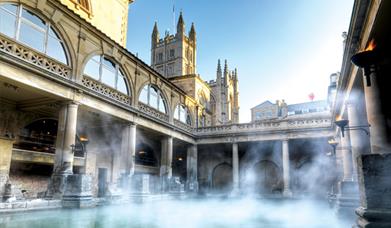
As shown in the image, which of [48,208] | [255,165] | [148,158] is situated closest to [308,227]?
[48,208]

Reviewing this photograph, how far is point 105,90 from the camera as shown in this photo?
52.9ft

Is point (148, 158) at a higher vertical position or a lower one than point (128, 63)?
lower

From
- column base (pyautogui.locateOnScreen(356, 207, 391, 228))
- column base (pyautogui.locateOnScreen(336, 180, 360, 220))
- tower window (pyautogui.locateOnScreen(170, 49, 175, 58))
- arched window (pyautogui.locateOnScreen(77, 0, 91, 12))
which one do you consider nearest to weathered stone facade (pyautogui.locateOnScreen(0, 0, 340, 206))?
arched window (pyautogui.locateOnScreen(77, 0, 91, 12))

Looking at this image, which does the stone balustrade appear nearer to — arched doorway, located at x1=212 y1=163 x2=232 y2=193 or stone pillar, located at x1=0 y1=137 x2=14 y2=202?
arched doorway, located at x1=212 y1=163 x2=232 y2=193

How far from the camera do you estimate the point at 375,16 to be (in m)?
6.45

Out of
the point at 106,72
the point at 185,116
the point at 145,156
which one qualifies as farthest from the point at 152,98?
the point at 145,156

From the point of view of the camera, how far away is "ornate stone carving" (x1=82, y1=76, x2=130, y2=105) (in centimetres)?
1486

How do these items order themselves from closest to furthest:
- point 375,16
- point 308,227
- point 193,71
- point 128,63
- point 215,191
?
point 375,16
point 308,227
point 128,63
point 215,191
point 193,71

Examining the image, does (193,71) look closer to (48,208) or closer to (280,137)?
(280,137)

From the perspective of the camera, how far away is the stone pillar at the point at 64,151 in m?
12.1

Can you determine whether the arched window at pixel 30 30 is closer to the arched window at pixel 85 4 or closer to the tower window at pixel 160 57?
the arched window at pixel 85 4

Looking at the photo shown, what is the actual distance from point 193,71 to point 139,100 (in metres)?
43.4

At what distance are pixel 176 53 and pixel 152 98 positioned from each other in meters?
39.4

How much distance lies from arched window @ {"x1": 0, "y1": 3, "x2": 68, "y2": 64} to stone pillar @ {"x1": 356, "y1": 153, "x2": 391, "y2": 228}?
1253 centimetres
